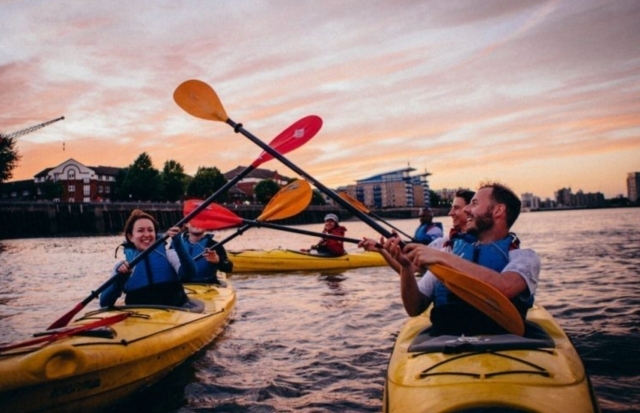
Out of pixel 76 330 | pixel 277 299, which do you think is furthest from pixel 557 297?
pixel 76 330

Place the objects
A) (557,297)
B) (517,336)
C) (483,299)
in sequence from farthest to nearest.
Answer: (557,297) → (517,336) → (483,299)

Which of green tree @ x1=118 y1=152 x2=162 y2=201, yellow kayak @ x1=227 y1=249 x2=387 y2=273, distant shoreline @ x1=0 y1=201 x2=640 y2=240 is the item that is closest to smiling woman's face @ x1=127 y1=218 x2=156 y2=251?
yellow kayak @ x1=227 y1=249 x2=387 y2=273

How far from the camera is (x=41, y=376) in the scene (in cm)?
303

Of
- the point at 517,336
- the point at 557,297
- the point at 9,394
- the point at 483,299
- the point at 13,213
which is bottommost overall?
the point at 557,297

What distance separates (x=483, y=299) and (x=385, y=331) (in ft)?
13.2

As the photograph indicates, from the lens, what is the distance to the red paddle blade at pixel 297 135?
17.1 ft

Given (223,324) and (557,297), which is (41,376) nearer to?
(223,324)

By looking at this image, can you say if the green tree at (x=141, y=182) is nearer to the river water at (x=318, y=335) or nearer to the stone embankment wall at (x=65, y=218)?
the stone embankment wall at (x=65, y=218)

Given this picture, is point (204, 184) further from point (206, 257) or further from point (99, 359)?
point (99, 359)

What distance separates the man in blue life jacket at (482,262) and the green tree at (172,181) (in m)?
66.2

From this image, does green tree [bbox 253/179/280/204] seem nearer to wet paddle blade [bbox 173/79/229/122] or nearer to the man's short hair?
wet paddle blade [bbox 173/79/229/122]

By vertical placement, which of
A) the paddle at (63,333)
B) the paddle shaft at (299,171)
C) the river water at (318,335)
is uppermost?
the paddle shaft at (299,171)

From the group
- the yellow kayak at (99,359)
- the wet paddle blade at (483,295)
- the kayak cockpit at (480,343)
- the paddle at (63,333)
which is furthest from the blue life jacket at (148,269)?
the wet paddle blade at (483,295)

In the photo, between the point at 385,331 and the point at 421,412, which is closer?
the point at 421,412
